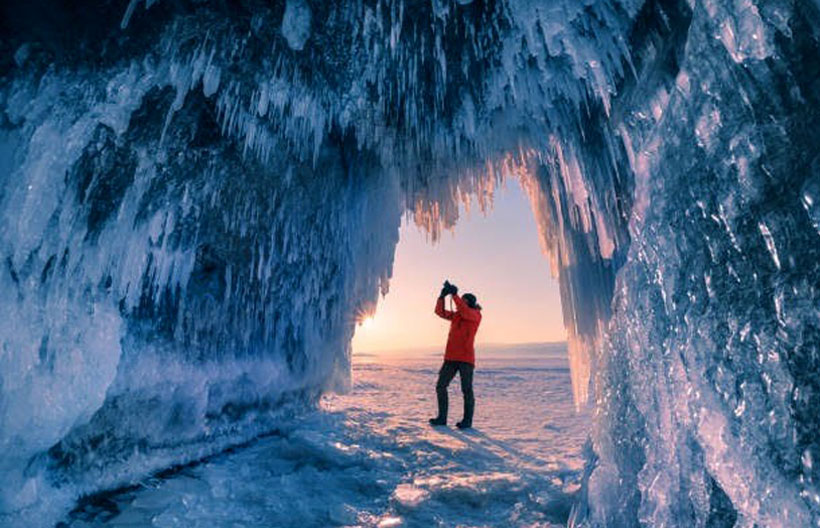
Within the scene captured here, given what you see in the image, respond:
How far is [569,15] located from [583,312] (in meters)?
2.82

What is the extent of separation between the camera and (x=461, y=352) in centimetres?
536

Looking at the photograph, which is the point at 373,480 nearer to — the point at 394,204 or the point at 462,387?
the point at 462,387

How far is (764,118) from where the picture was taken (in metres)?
1.58

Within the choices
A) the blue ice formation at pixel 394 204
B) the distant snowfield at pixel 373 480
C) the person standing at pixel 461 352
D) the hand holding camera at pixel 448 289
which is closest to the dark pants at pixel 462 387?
the person standing at pixel 461 352

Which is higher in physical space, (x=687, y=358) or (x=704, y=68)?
(x=704, y=68)

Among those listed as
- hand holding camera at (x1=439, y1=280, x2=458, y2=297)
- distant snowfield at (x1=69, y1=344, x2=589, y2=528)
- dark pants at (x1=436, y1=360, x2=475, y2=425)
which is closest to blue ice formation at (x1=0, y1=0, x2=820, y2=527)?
distant snowfield at (x1=69, y1=344, x2=589, y2=528)

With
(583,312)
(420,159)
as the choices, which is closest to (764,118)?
(583,312)

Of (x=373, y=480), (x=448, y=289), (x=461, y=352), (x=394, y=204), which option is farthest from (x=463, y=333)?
(x=373, y=480)

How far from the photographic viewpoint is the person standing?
17.2 feet

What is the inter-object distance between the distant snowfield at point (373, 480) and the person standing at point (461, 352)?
0.31 meters

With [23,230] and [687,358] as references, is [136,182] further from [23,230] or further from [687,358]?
[687,358]

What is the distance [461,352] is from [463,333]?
0.24 meters

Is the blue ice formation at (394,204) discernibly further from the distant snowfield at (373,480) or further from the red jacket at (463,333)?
the red jacket at (463,333)

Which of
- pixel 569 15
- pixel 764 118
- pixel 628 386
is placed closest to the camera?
pixel 764 118
